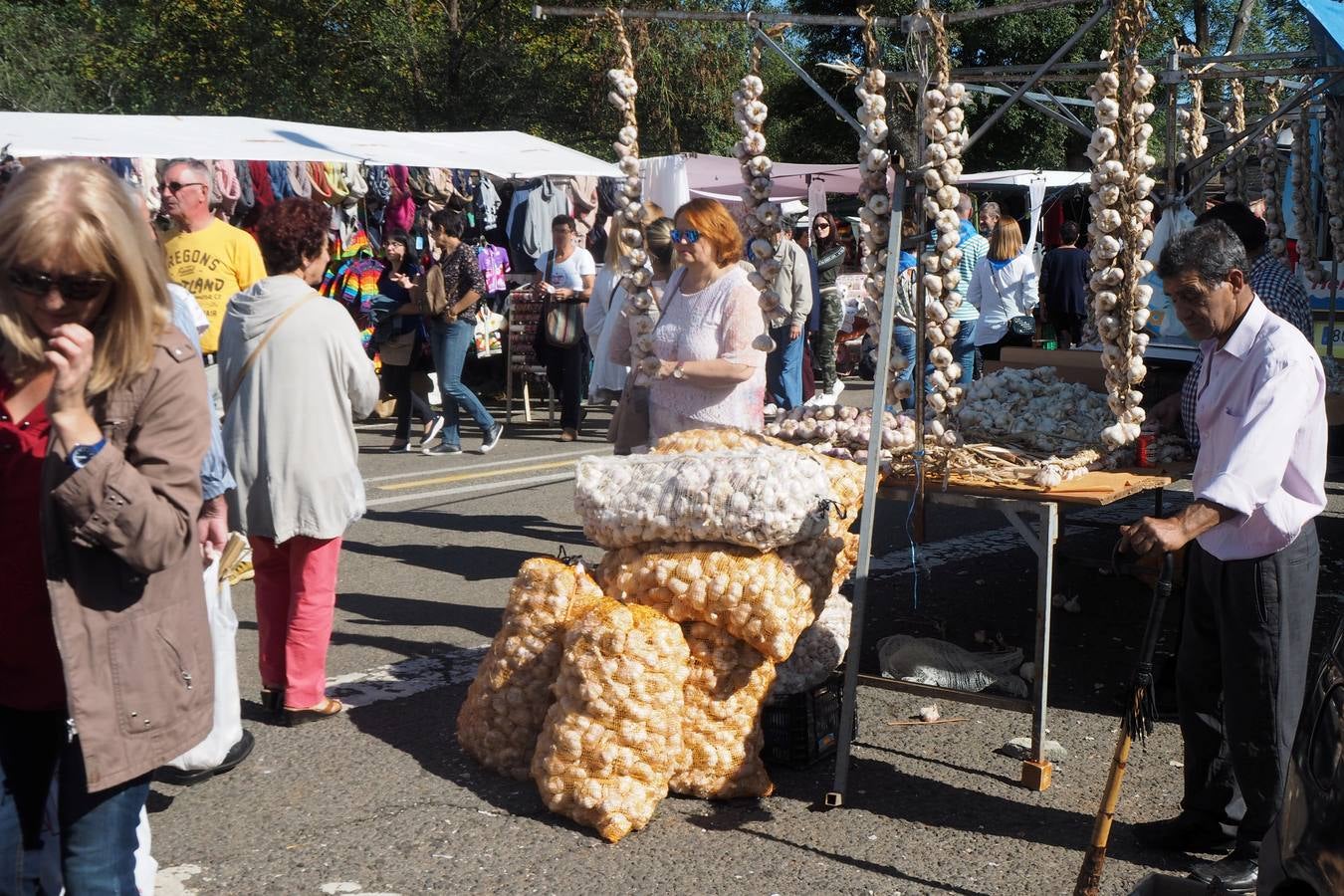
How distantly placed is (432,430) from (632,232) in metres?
6.42

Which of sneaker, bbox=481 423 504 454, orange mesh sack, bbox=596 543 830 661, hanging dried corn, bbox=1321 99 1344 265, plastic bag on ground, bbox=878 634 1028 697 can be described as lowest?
plastic bag on ground, bbox=878 634 1028 697

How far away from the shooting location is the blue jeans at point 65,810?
265cm

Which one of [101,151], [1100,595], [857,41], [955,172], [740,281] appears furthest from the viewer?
[857,41]

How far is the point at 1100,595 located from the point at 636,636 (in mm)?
3806

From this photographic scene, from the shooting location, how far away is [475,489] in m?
10.5

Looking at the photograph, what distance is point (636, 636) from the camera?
4.36 meters

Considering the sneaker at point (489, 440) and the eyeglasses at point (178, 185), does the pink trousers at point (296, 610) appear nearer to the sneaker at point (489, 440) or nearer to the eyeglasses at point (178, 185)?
the eyeglasses at point (178, 185)

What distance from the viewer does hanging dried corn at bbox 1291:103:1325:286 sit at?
9.75 metres

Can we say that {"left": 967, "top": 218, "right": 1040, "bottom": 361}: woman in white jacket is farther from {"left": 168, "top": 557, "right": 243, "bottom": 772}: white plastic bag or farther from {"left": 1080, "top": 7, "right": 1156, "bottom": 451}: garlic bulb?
{"left": 168, "top": 557, "right": 243, "bottom": 772}: white plastic bag

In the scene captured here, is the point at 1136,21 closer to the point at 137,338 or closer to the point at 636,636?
the point at 636,636

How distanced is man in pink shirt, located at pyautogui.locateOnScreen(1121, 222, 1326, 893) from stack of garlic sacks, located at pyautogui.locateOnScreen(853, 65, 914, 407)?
1185mm

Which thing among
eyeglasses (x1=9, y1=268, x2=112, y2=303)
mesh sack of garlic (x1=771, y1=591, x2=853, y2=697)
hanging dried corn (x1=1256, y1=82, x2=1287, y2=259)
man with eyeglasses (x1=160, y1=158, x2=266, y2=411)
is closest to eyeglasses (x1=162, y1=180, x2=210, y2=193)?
man with eyeglasses (x1=160, y1=158, x2=266, y2=411)

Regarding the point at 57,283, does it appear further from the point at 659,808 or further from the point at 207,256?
the point at 207,256

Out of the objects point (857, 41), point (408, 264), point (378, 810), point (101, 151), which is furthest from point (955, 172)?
point (857, 41)
